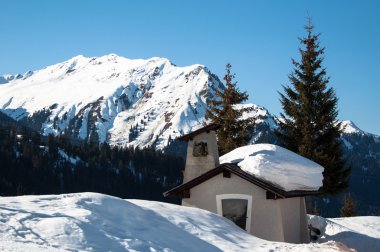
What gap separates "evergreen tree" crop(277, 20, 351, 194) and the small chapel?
29.2ft

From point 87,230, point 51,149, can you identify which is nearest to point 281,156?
point 87,230

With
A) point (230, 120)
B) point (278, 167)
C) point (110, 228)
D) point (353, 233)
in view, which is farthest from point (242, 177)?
point (230, 120)

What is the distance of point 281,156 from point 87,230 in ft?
43.3

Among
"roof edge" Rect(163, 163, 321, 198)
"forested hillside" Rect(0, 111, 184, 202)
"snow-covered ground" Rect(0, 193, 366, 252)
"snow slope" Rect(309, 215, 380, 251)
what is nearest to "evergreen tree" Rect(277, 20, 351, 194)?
"snow slope" Rect(309, 215, 380, 251)

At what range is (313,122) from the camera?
1245 inches

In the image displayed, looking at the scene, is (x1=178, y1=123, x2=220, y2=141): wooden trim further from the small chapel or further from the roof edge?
the roof edge

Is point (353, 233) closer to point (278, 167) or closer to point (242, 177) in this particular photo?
point (278, 167)

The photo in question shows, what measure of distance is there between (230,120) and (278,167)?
54.5 feet

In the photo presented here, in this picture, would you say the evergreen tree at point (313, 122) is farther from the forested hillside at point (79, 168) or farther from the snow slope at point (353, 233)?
the forested hillside at point (79, 168)

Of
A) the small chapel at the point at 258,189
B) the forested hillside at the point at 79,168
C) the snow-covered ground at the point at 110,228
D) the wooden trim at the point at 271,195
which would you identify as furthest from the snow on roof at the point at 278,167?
the forested hillside at the point at 79,168

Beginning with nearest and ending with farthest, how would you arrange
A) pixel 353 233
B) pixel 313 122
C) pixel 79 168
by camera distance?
pixel 353 233
pixel 313 122
pixel 79 168

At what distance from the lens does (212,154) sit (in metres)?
22.1

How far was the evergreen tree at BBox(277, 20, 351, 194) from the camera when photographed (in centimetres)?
3022

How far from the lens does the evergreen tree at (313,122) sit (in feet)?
99.1
